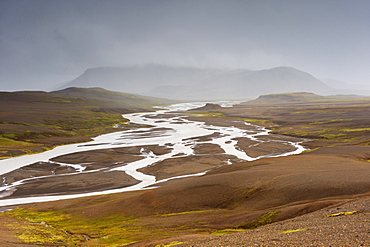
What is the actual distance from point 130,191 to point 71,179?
13.0 meters

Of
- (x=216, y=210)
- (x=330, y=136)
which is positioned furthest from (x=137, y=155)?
(x=330, y=136)

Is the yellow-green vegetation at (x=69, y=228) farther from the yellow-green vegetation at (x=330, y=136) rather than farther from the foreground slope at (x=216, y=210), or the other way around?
the yellow-green vegetation at (x=330, y=136)

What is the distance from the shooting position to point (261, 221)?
26297mm

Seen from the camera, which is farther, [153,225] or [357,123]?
[357,123]

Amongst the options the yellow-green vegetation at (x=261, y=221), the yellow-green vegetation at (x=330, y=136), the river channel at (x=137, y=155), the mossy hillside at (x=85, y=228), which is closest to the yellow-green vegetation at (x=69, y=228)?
the mossy hillside at (x=85, y=228)

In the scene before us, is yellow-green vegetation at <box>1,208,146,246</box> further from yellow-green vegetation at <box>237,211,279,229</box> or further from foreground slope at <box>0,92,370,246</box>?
yellow-green vegetation at <box>237,211,279,229</box>

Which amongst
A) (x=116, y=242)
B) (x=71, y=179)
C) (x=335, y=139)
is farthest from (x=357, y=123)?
(x=116, y=242)

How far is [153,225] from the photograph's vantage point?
31.0 meters

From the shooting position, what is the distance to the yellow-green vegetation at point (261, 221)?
2596cm

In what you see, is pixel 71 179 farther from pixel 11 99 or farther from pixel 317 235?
pixel 11 99

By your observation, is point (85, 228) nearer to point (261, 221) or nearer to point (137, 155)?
point (261, 221)

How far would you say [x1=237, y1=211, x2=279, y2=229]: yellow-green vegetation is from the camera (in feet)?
85.2

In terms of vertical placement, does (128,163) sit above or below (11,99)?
below

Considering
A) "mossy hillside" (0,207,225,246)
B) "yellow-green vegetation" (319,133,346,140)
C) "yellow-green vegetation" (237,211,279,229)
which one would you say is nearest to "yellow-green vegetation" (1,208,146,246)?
"mossy hillside" (0,207,225,246)
